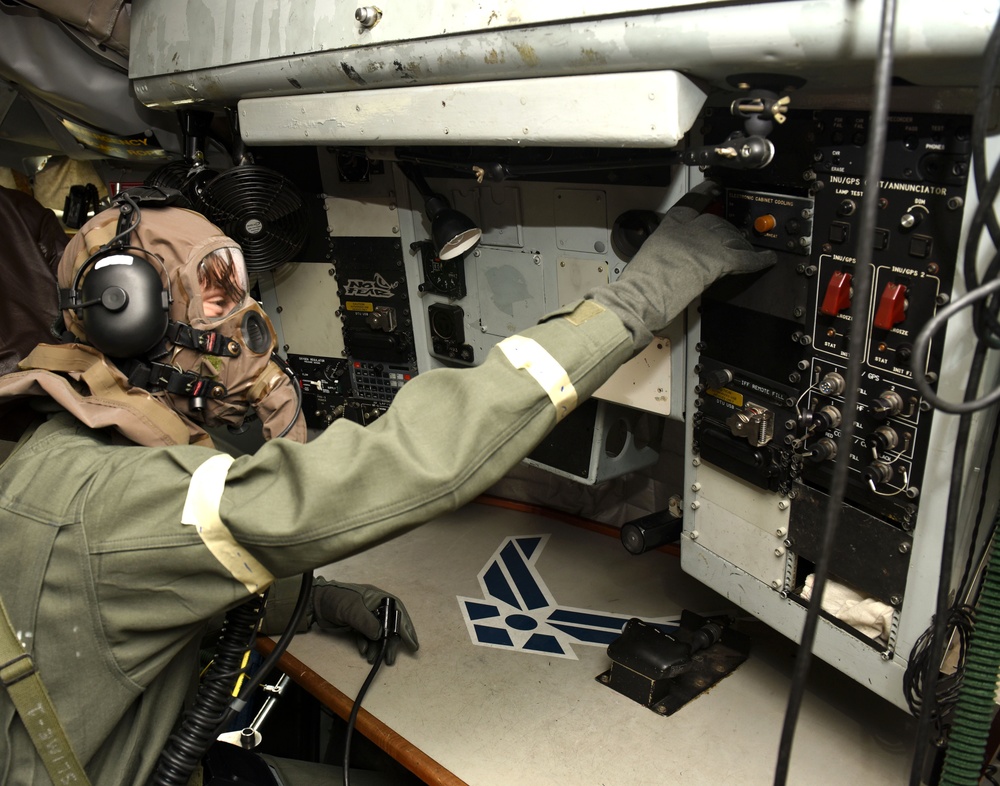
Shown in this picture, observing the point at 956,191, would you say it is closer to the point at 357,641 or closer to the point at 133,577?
the point at 133,577

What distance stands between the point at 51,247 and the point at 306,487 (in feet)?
6.61

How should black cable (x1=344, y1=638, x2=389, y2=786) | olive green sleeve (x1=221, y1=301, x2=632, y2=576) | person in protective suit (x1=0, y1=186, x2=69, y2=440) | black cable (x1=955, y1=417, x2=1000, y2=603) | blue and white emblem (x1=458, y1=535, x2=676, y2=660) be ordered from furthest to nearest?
person in protective suit (x1=0, y1=186, x2=69, y2=440), blue and white emblem (x1=458, y1=535, x2=676, y2=660), black cable (x1=344, y1=638, x2=389, y2=786), black cable (x1=955, y1=417, x2=1000, y2=603), olive green sleeve (x1=221, y1=301, x2=632, y2=576)

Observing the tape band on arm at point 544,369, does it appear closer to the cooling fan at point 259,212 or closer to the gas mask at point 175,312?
the gas mask at point 175,312

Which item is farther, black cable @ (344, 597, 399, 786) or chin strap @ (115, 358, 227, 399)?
black cable @ (344, 597, 399, 786)

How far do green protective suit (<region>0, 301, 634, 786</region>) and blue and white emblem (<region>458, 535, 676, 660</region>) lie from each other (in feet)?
3.42

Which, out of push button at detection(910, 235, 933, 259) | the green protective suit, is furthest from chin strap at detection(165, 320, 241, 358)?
push button at detection(910, 235, 933, 259)

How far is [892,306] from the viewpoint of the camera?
52.3 inches

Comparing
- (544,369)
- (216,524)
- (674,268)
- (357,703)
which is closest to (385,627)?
(357,703)

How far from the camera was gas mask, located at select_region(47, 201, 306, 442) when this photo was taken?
1.60m

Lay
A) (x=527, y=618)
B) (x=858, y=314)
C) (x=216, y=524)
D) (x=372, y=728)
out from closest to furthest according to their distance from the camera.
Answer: (x=858, y=314) → (x=216, y=524) → (x=372, y=728) → (x=527, y=618)

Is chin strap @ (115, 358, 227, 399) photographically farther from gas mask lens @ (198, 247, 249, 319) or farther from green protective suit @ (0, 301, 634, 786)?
green protective suit @ (0, 301, 634, 786)

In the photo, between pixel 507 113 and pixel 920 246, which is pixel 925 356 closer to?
pixel 920 246

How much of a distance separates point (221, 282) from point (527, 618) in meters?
1.27

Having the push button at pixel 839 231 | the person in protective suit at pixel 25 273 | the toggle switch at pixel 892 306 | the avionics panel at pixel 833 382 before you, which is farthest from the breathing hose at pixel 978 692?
the person in protective suit at pixel 25 273
